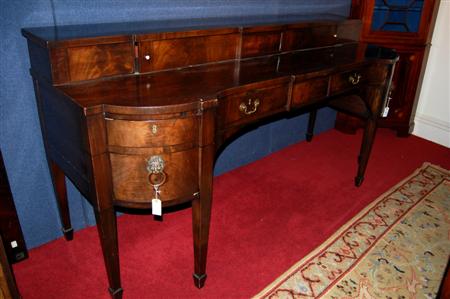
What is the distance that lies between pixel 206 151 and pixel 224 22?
97cm

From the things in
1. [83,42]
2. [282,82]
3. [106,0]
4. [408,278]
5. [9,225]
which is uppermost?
[106,0]

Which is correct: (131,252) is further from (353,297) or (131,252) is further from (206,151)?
(353,297)

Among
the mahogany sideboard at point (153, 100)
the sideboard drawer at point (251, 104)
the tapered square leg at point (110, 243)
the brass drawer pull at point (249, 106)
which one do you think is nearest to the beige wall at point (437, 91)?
the mahogany sideboard at point (153, 100)

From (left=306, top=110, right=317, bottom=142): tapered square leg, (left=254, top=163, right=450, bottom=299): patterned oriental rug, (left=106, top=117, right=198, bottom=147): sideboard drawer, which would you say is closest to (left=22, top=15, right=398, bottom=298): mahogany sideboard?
(left=106, top=117, right=198, bottom=147): sideboard drawer

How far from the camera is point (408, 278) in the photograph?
1.90 m

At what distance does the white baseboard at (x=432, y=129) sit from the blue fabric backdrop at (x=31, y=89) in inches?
85.6

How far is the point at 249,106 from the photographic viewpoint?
5.44 feet

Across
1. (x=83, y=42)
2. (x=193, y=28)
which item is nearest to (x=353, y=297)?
(x=193, y=28)

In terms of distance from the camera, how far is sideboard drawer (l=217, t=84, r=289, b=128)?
157cm

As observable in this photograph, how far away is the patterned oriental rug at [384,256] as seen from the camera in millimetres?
1812

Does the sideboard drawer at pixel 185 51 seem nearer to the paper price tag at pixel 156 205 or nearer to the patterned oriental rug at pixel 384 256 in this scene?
the paper price tag at pixel 156 205

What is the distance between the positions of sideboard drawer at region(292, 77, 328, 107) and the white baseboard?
6.87 feet

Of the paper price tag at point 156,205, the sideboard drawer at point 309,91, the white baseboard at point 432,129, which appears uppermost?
the sideboard drawer at point 309,91

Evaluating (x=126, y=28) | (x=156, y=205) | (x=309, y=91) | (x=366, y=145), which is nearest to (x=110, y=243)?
(x=156, y=205)
